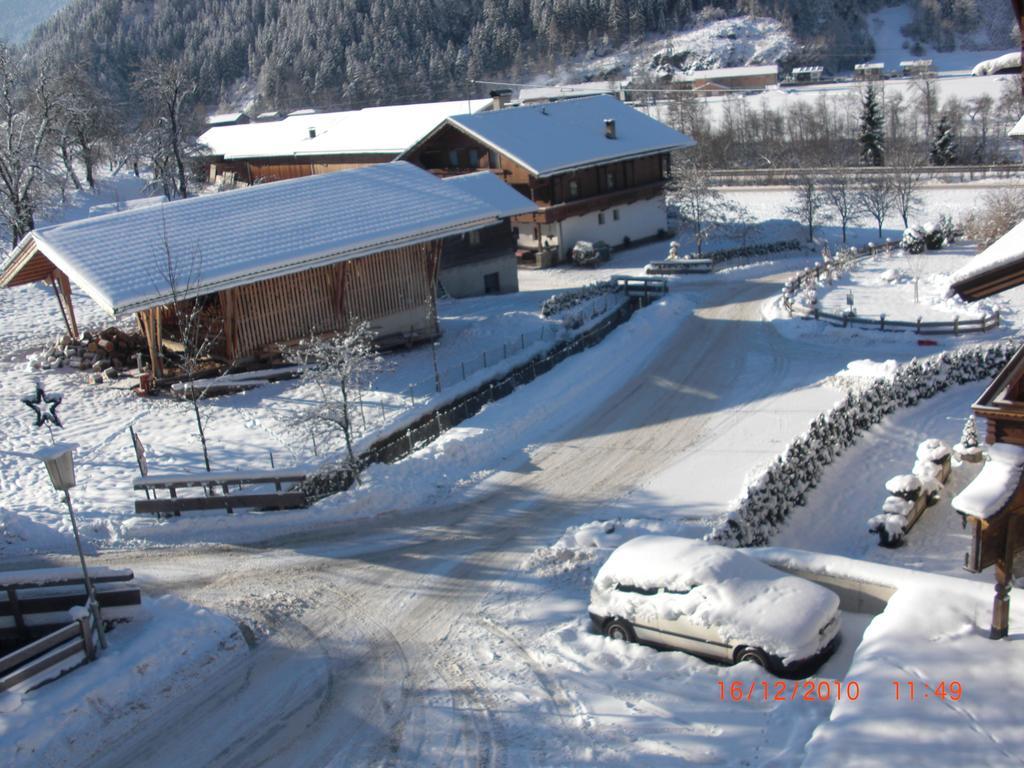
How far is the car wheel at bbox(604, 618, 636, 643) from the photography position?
44.2 feet

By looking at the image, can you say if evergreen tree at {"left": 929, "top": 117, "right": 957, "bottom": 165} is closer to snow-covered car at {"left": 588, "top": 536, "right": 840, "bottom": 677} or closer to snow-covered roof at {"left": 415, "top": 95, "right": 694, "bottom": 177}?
snow-covered roof at {"left": 415, "top": 95, "right": 694, "bottom": 177}

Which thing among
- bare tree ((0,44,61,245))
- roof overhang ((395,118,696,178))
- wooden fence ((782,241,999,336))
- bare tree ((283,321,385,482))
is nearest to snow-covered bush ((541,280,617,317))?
wooden fence ((782,241,999,336))

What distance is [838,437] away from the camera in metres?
21.9

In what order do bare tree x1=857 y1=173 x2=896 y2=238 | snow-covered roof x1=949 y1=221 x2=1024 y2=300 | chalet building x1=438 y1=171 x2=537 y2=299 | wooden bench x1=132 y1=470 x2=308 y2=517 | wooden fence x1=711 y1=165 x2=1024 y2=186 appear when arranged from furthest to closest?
1. wooden fence x1=711 y1=165 x2=1024 y2=186
2. bare tree x1=857 y1=173 x2=896 y2=238
3. chalet building x1=438 y1=171 x2=537 y2=299
4. wooden bench x1=132 y1=470 x2=308 y2=517
5. snow-covered roof x1=949 y1=221 x2=1024 y2=300

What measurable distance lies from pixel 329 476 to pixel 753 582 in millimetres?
10591

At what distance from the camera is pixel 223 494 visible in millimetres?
19922

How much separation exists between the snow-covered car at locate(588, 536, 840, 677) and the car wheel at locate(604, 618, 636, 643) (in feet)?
0.05

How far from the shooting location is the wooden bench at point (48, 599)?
48.9 ft

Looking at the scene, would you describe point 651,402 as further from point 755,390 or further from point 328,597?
point 328,597

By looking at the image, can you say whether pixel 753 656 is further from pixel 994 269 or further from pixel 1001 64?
pixel 1001 64

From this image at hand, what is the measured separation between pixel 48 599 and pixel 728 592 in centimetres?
1094

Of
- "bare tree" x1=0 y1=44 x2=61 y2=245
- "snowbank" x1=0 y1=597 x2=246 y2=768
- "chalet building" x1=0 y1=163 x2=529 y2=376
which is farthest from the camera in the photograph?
"bare tree" x1=0 y1=44 x2=61 y2=245

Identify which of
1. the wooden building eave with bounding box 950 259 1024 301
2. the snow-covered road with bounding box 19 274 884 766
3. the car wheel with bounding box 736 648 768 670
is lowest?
the snow-covered road with bounding box 19 274 884 766

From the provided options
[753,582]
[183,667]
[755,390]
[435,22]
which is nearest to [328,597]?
[183,667]
